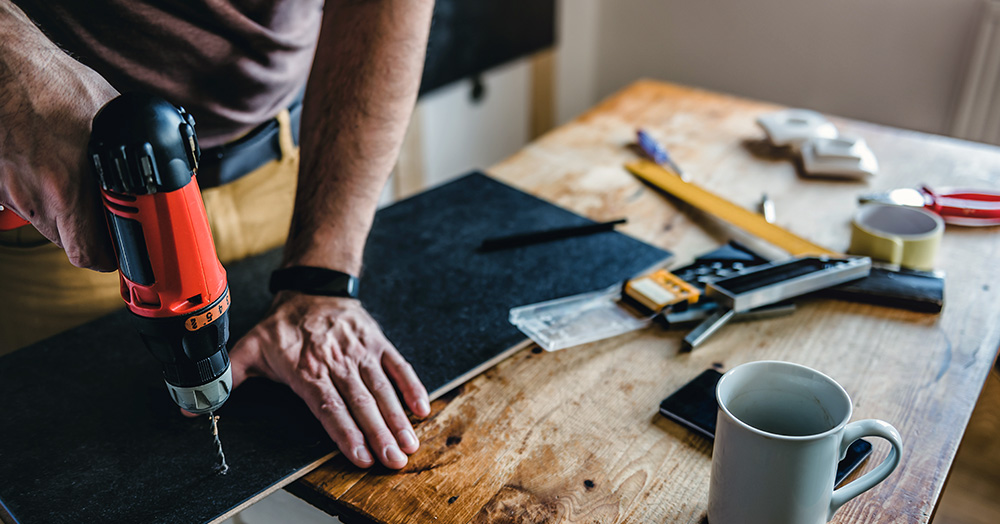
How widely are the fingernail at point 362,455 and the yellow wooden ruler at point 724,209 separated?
24.4 inches

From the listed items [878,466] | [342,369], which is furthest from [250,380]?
[878,466]

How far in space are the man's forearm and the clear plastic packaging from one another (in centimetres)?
22

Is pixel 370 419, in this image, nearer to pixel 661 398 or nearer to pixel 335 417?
pixel 335 417

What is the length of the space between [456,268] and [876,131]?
0.94 m

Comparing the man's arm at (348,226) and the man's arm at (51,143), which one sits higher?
the man's arm at (51,143)

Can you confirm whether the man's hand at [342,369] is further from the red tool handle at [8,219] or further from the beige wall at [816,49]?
the beige wall at [816,49]

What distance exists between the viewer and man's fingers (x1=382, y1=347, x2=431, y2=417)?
705 mm

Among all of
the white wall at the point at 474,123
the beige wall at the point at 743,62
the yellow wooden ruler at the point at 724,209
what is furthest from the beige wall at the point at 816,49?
the yellow wooden ruler at the point at 724,209

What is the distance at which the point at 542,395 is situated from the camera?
28.9 inches

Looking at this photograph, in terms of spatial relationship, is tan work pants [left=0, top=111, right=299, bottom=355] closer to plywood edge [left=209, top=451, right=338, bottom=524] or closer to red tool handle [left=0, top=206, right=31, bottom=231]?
red tool handle [left=0, top=206, right=31, bottom=231]

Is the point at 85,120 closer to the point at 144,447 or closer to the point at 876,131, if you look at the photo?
the point at 144,447

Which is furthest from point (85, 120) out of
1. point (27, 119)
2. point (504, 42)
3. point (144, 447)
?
point (504, 42)

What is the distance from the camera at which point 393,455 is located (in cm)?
64

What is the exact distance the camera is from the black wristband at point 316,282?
2.66 feet
